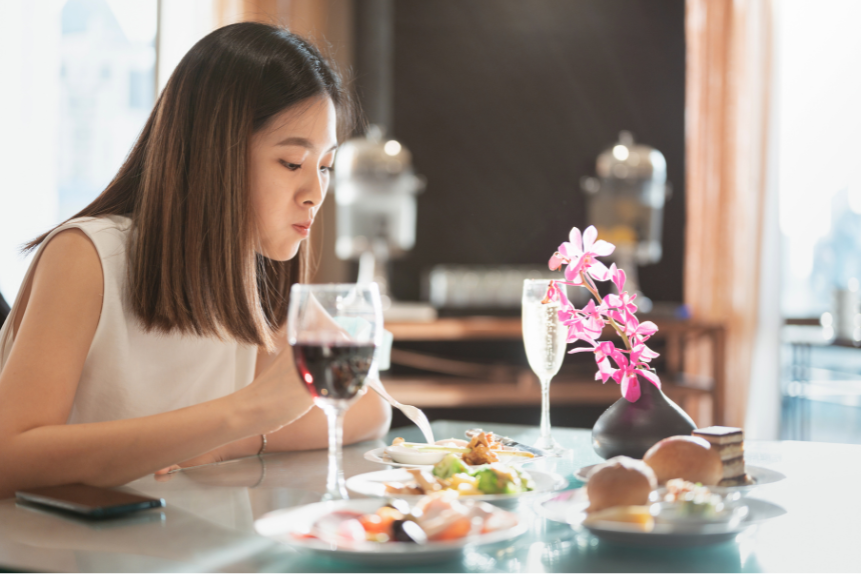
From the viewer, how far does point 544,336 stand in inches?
38.7

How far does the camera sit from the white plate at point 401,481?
27.2 inches

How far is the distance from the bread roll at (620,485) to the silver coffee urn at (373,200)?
3.54 meters

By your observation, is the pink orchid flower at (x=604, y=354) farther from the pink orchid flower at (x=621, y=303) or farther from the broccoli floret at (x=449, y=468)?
the broccoli floret at (x=449, y=468)

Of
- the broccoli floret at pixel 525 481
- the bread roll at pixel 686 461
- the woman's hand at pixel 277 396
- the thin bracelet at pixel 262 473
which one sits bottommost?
the thin bracelet at pixel 262 473

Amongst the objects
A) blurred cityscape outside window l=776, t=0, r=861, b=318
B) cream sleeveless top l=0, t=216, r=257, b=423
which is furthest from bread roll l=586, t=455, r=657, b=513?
blurred cityscape outside window l=776, t=0, r=861, b=318

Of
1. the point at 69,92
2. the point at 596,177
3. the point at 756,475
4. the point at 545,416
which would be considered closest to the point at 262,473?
the point at 545,416

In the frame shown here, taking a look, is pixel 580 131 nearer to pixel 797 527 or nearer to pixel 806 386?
pixel 806 386

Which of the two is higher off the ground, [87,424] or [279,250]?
[279,250]

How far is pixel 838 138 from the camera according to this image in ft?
14.6

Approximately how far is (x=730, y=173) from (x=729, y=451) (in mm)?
3929

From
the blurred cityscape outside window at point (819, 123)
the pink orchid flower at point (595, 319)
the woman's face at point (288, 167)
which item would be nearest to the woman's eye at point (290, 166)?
the woman's face at point (288, 167)

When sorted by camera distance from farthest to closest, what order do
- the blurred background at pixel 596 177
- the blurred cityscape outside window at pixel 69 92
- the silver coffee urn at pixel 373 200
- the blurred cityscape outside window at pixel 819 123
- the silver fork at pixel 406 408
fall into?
the blurred cityscape outside window at pixel 819 123
the silver coffee urn at pixel 373 200
the blurred background at pixel 596 177
the blurred cityscape outside window at pixel 69 92
the silver fork at pixel 406 408

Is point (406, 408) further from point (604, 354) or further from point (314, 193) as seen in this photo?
point (314, 193)

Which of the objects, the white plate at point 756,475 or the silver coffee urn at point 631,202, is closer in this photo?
the white plate at point 756,475
